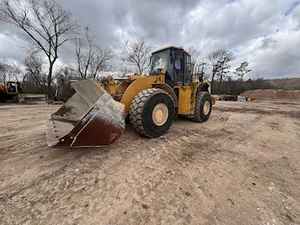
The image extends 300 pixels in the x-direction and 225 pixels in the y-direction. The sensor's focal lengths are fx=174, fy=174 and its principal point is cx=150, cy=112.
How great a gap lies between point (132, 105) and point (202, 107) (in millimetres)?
3306

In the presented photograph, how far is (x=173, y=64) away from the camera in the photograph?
556cm

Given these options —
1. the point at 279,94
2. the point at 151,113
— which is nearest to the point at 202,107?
the point at 151,113

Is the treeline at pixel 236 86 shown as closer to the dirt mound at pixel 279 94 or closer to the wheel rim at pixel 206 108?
the dirt mound at pixel 279 94

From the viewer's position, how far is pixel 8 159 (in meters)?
2.89

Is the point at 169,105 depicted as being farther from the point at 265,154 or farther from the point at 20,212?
the point at 20,212

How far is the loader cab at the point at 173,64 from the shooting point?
5.52 m

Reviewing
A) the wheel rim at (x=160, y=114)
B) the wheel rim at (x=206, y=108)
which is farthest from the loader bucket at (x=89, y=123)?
the wheel rim at (x=206, y=108)

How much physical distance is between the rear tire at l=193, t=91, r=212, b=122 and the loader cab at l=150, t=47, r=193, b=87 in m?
0.65

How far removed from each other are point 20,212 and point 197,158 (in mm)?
2643

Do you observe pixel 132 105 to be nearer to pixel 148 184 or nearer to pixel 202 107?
pixel 148 184

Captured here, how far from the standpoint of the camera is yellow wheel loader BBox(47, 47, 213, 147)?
2676 mm

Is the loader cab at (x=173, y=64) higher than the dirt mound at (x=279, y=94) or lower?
higher

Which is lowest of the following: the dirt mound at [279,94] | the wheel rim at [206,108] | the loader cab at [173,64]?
the dirt mound at [279,94]

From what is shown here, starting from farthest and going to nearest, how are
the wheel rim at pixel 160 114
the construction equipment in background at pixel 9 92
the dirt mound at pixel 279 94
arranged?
the dirt mound at pixel 279 94 < the construction equipment in background at pixel 9 92 < the wheel rim at pixel 160 114
